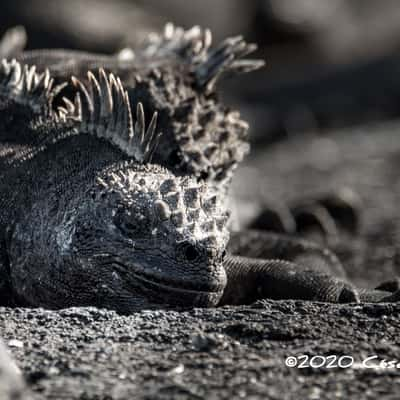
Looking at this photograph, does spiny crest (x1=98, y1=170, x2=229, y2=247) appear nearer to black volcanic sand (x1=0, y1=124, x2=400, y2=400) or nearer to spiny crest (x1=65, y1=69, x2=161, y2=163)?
spiny crest (x1=65, y1=69, x2=161, y2=163)

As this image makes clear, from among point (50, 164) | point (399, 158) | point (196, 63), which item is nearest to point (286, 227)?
point (196, 63)

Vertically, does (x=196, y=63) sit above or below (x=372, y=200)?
above

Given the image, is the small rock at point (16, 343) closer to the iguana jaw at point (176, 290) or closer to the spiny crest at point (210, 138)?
the iguana jaw at point (176, 290)

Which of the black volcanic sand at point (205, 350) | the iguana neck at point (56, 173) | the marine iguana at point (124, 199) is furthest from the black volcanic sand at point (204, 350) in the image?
A: the iguana neck at point (56, 173)

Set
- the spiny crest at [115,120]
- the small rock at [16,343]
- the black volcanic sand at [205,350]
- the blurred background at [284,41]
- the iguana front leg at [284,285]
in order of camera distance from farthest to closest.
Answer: the blurred background at [284,41], the iguana front leg at [284,285], the spiny crest at [115,120], the small rock at [16,343], the black volcanic sand at [205,350]

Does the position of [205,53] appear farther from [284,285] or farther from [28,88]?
[284,285]

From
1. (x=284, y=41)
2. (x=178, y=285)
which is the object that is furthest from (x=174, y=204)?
(x=284, y=41)

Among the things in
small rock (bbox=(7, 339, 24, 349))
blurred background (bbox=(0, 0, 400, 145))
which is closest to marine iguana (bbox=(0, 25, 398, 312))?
small rock (bbox=(7, 339, 24, 349))

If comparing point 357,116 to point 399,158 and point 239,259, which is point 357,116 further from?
point 239,259
